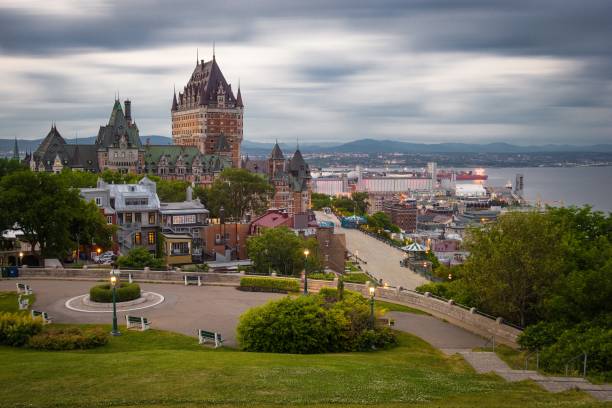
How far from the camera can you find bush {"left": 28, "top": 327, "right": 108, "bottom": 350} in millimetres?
25734

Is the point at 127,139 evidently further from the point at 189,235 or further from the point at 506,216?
the point at 506,216

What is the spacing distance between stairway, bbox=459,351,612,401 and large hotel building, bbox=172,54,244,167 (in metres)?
137

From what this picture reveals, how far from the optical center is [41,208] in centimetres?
4681

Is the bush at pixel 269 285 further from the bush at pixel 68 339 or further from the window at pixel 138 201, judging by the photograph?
the window at pixel 138 201

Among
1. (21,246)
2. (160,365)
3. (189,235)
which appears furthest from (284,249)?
(160,365)

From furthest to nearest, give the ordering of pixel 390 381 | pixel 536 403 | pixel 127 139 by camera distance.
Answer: pixel 127 139, pixel 390 381, pixel 536 403

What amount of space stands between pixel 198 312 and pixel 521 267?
1635 cm

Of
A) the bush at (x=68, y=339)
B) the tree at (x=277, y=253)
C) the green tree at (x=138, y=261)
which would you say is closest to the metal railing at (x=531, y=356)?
the bush at (x=68, y=339)

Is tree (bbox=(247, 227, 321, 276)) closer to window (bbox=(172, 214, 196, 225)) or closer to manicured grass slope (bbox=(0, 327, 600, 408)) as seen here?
window (bbox=(172, 214, 196, 225))

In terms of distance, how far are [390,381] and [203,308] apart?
16.3 metres

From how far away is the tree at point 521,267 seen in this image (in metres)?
30.9

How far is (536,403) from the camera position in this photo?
17.7m

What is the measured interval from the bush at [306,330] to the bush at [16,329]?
8.57 meters

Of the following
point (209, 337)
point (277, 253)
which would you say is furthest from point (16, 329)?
point (277, 253)
